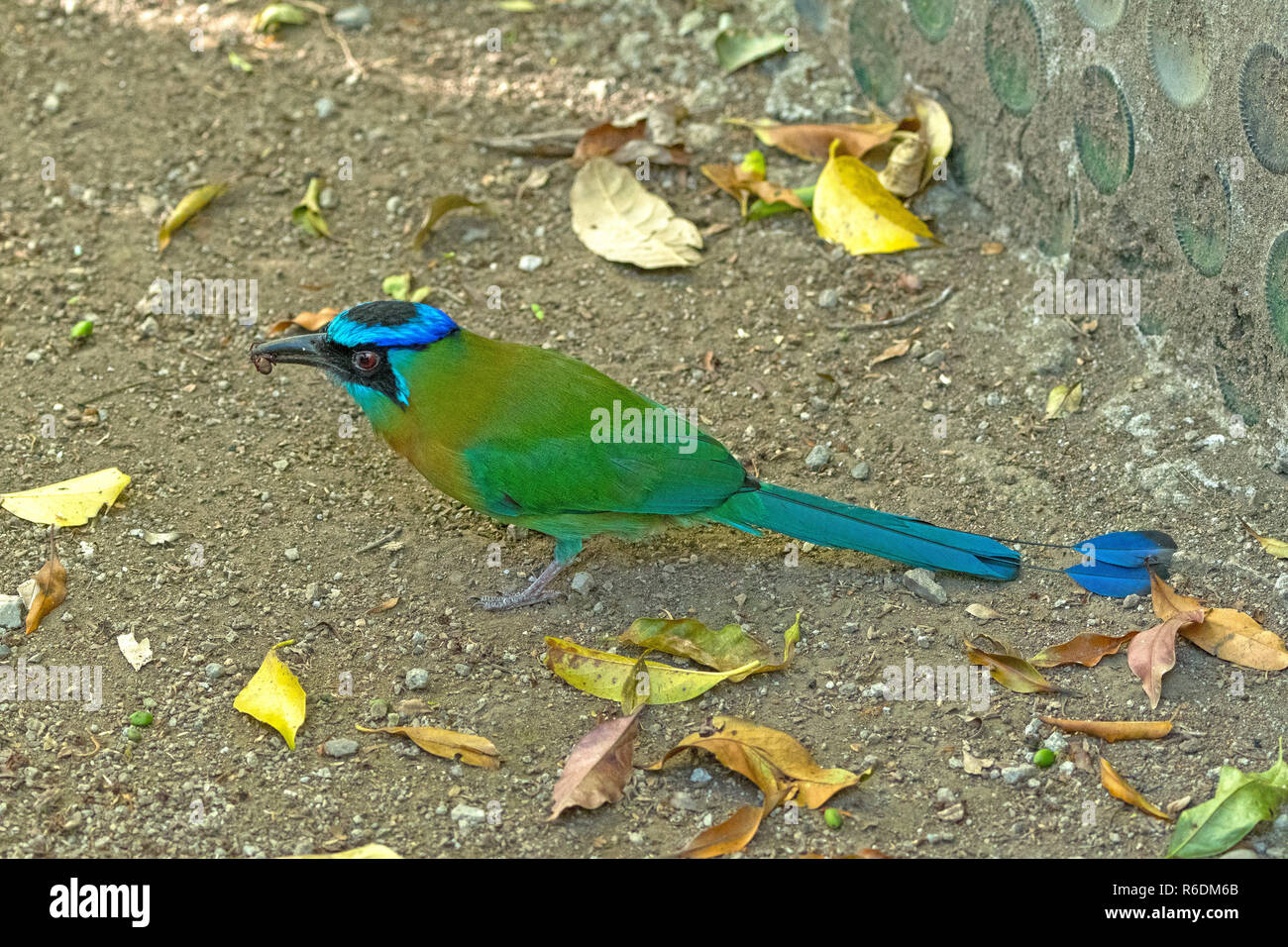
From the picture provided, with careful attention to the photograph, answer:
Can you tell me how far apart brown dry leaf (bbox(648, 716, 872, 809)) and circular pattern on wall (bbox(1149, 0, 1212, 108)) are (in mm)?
2508

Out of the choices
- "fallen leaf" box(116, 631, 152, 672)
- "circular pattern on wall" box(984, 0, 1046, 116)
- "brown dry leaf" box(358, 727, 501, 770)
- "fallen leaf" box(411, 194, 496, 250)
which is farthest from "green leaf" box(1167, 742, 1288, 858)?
"fallen leaf" box(411, 194, 496, 250)

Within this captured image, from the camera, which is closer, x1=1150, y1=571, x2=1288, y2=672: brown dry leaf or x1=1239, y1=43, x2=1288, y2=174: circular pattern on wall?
x1=1150, y1=571, x2=1288, y2=672: brown dry leaf

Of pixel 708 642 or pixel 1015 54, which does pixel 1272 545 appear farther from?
pixel 1015 54

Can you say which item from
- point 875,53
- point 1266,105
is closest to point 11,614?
point 1266,105

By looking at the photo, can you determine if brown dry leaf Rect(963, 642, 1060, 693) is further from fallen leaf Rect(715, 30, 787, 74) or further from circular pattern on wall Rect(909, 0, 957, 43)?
fallen leaf Rect(715, 30, 787, 74)

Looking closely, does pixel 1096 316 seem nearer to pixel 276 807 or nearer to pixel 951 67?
pixel 951 67

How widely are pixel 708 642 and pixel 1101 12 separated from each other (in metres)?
2.63

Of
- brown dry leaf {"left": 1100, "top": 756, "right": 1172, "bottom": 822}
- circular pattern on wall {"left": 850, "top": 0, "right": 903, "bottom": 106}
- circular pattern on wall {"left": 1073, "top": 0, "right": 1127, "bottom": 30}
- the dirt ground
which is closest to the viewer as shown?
brown dry leaf {"left": 1100, "top": 756, "right": 1172, "bottom": 822}

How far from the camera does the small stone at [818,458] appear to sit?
4469 millimetres

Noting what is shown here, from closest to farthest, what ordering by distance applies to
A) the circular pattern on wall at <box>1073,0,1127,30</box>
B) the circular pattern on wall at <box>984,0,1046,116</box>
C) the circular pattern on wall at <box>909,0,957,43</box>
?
the circular pattern on wall at <box>1073,0,1127,30</box> < the circular pattern on wall at <box>984,0,1046,116</box> < the circular pattern on wall at <box>909,0,957,43</box>

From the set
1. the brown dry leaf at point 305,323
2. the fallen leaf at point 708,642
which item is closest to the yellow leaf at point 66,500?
the brown dry leaf at point 305,323

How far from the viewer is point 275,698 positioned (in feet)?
11.7

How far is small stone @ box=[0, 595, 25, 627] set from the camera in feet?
12.6

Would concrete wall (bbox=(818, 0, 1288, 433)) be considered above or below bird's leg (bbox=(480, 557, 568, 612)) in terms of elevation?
above
